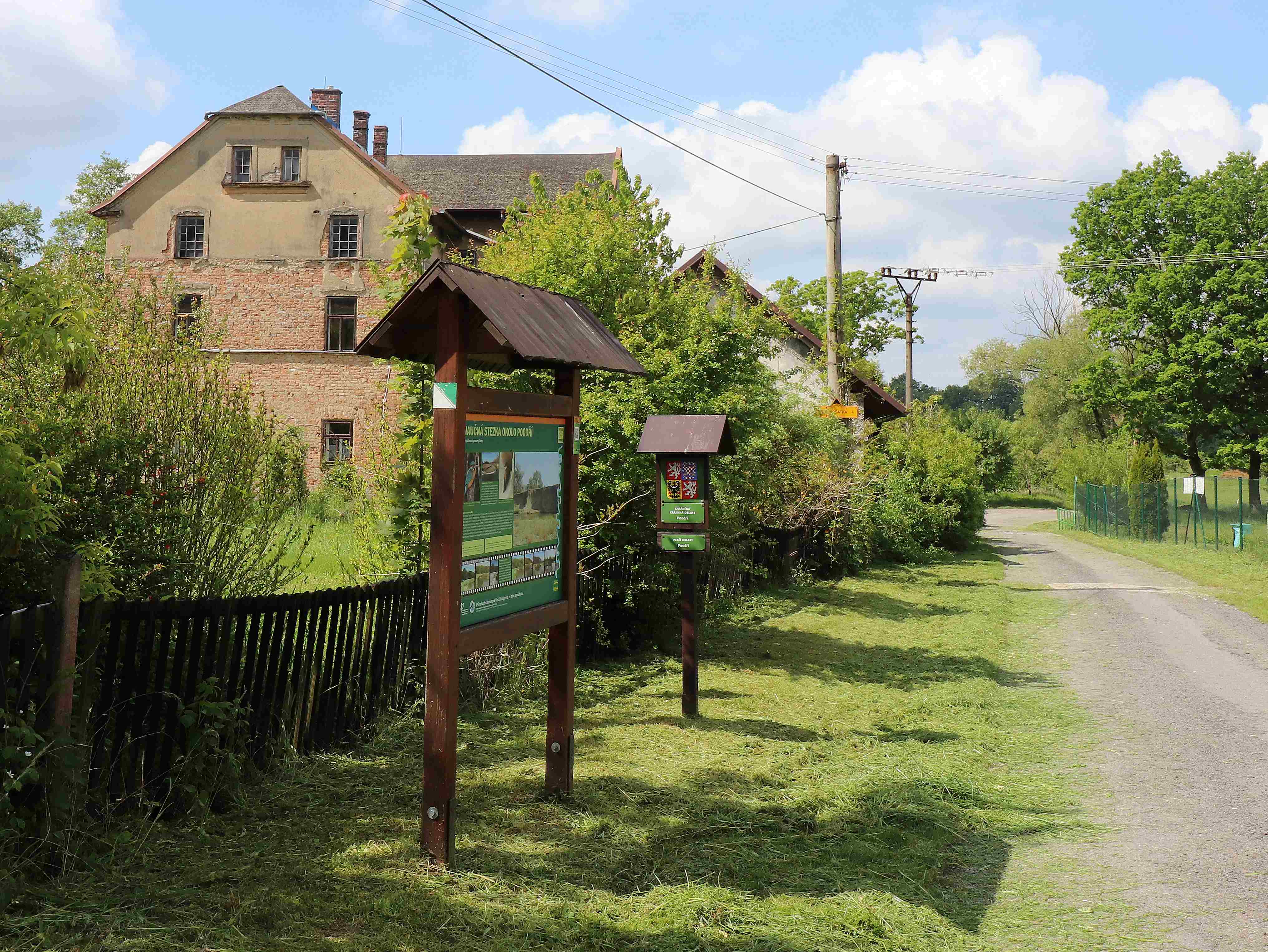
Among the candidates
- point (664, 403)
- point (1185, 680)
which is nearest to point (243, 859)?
point (664, 403)

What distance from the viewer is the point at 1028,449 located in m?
71.1

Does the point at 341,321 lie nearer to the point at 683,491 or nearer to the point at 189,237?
the point at 189,237

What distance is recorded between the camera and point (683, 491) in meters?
9.29

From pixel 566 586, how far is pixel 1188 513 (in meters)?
32.4

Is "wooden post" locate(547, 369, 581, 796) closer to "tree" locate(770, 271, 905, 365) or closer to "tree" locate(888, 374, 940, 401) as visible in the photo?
"tree" locate(770, 271, 905, 365)

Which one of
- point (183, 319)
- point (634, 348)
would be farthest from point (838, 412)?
point (183, 319)

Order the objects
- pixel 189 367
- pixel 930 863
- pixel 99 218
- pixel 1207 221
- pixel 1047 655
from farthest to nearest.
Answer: pixel 1207 221, pixel 99 218, pixel 1047 655, pixel 189 367, pixel 930 863

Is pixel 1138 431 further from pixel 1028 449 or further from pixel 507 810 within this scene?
pixel 507 810

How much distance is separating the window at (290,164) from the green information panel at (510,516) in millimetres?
29704

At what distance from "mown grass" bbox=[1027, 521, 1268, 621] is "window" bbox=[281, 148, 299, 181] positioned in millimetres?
26964

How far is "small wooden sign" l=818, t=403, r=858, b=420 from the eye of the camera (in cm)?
1973

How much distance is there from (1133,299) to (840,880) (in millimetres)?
Result: 44154

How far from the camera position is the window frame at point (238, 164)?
3288cm

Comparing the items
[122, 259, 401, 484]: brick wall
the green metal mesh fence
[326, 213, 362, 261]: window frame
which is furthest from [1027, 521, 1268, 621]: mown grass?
[326, 213, 362, 261]: window frame
